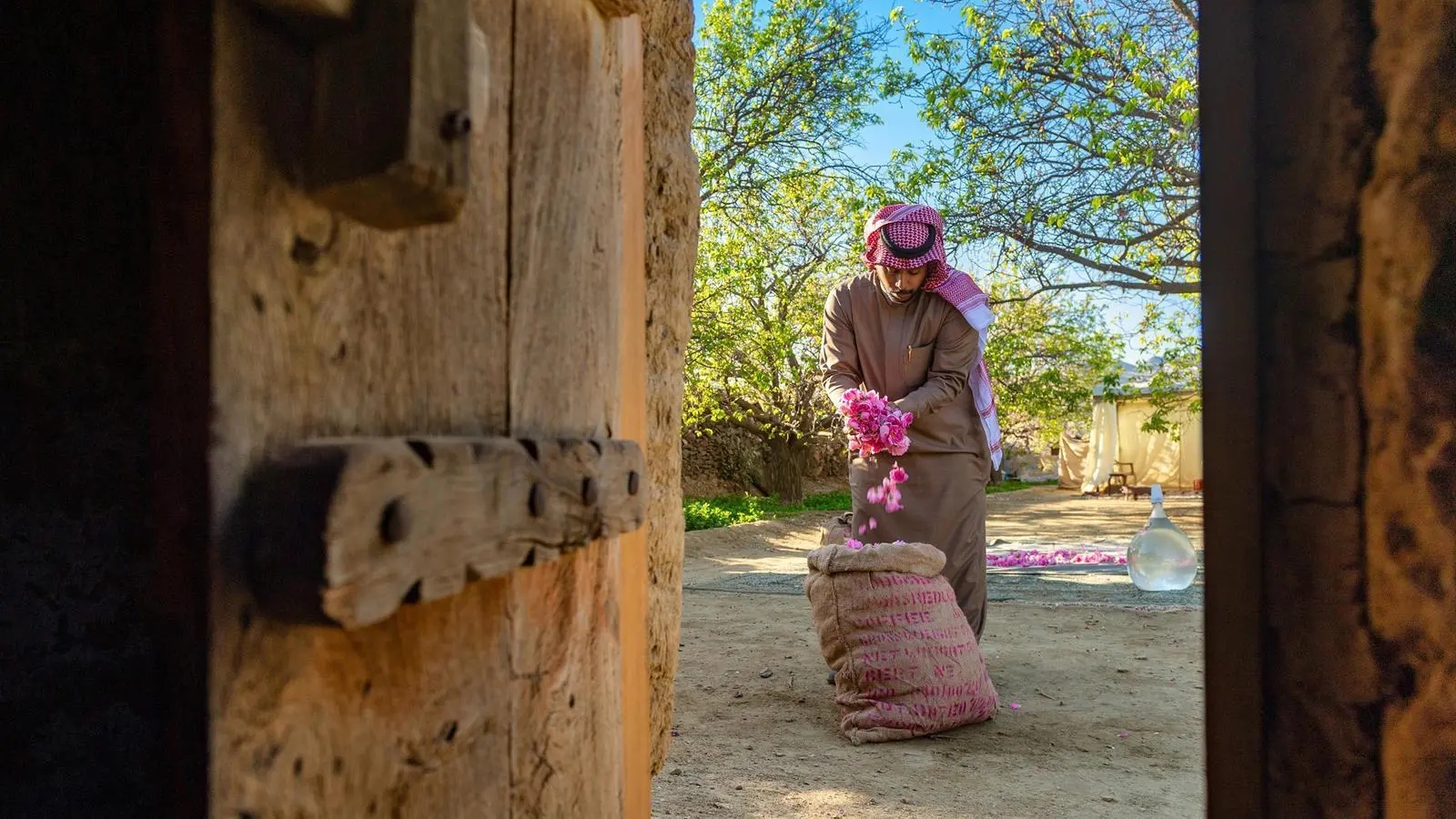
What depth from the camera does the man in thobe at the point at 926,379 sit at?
4379 millimetres

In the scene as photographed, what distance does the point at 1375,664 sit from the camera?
80cm

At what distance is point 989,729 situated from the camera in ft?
11.6

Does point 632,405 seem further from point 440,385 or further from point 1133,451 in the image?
point 1133,451

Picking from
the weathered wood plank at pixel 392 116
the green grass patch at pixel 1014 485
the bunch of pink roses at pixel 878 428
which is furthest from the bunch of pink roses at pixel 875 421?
the green grass patch at pixel 1014 485

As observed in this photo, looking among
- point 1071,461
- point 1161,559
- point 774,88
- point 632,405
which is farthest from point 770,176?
point 1071,461

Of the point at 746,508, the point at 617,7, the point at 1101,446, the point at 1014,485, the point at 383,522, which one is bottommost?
the point at 1014,485

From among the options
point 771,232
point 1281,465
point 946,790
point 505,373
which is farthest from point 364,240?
point 771,232

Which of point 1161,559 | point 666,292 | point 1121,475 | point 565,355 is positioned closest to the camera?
point 565,355

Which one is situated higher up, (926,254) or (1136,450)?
(926,254)

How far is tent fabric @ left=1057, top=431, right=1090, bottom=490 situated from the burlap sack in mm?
22704

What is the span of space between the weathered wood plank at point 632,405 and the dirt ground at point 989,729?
132 cm

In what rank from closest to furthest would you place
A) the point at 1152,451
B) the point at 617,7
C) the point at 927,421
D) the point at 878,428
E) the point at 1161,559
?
1. the point at 617,7
2. the point at 878,428
3. the point at 927,421
4. the point at 1161,559
5. the point at 1152,451

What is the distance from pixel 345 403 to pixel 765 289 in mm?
12493

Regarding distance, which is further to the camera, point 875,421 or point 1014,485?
point 1014,485
